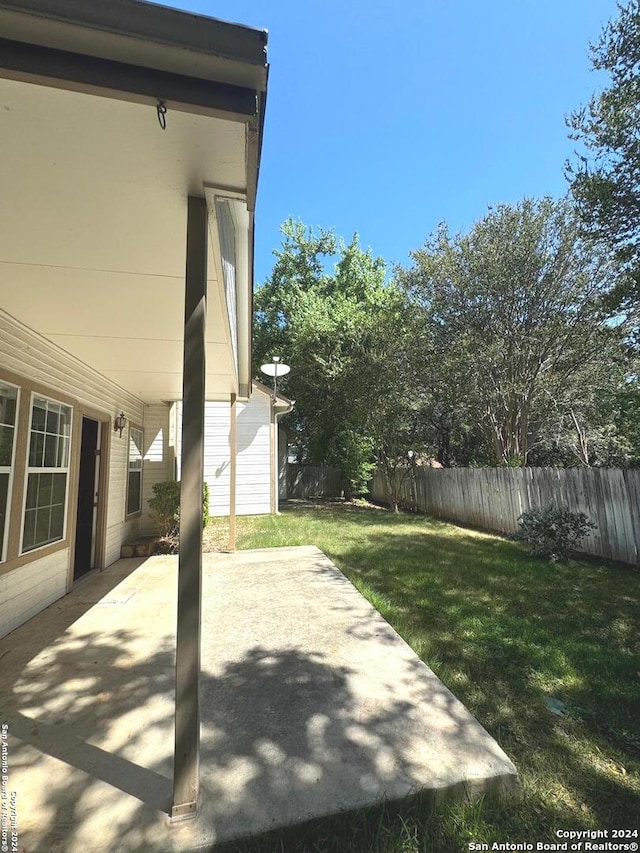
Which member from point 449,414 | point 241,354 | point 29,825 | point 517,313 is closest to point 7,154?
point 29,825

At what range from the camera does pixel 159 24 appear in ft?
3.74

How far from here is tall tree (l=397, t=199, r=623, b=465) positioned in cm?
880

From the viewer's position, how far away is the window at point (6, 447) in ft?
10.6

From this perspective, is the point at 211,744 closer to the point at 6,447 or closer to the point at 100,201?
the point at 100,201

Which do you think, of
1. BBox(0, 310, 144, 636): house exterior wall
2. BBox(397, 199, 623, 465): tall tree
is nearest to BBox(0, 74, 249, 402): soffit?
BBox(0, 310, 144, 636): house exterior wall

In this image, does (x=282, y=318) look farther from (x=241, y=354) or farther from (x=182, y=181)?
(x=182, y=181)

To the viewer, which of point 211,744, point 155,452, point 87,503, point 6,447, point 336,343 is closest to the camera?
point 211,744

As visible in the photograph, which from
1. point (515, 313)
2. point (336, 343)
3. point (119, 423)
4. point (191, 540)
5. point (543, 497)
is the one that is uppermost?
point (336, 343)

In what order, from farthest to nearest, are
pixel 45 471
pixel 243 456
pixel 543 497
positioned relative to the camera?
pixel 243 456 → pixel 543 497 → pixel 45 471

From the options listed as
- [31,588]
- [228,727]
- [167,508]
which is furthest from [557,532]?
[31,588]

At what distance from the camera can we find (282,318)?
1930 cm

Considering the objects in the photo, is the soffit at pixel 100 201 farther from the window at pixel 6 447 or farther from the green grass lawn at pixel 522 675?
the green grass lawn at pixel 522 675

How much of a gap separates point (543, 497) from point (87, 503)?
7.38 metres

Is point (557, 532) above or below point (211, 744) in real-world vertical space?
above
